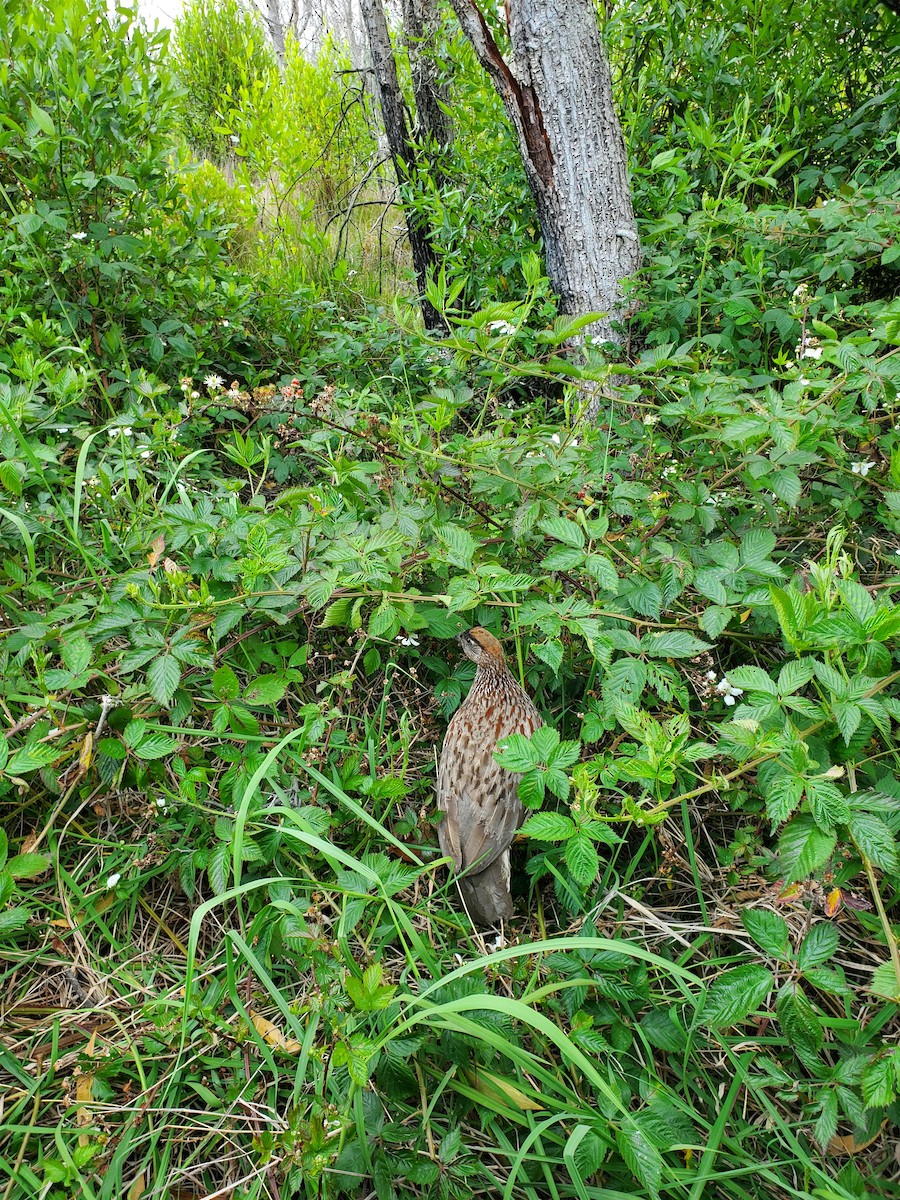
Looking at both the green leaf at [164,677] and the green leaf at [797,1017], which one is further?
the green leaf at [164,677]

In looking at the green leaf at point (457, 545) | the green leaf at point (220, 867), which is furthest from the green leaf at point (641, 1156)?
the green leaf at point (457, 545)

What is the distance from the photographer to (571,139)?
318 centimetres

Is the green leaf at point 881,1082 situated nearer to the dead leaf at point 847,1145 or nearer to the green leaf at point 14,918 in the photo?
the dead leaf at point 847,1145

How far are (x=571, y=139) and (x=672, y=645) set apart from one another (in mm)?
2689

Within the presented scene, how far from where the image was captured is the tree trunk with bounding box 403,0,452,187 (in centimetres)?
473

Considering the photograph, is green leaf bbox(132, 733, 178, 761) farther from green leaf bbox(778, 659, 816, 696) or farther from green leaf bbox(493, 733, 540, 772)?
green leaf bbox(778, 659, 816, 696)

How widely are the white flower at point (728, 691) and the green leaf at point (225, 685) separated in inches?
43.5

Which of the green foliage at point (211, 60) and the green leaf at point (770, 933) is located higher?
the green foliage at point (211, 60)

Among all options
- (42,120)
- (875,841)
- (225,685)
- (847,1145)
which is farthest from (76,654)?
(42,120)

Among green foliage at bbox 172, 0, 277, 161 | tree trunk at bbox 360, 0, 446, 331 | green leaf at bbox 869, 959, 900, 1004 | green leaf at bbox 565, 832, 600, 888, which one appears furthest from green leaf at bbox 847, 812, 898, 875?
green foliage at bbox 172, 0, 277, 161

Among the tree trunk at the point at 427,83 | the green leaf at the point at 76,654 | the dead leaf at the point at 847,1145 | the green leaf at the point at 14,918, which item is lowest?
the dead leaf at the point at 847,1145

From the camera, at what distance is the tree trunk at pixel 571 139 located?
→ 3.08 m

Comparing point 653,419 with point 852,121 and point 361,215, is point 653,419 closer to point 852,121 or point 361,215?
point 852,121

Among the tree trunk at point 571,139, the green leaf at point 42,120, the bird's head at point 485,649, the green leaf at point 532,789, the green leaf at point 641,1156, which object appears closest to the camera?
the green leaf at point 641,1156
